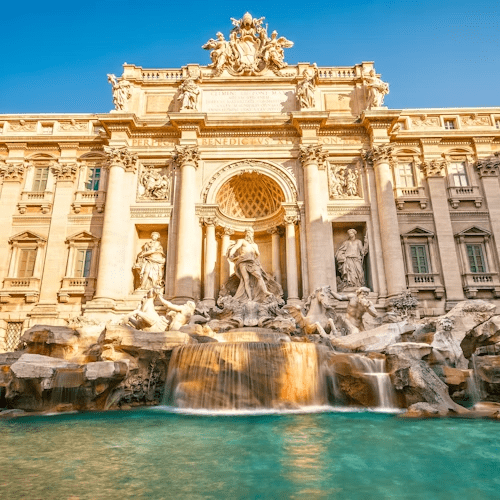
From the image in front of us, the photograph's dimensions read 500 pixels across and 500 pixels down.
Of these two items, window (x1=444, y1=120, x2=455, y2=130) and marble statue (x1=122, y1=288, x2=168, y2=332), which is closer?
marble statue (x1=122, y1=288, x2=168, y2=332)

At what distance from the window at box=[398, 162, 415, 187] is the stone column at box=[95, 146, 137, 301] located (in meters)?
13.9

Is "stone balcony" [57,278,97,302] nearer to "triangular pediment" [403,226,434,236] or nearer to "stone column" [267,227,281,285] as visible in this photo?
"stone column" [267,227,281,285]

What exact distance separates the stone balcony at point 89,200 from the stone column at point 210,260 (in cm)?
550

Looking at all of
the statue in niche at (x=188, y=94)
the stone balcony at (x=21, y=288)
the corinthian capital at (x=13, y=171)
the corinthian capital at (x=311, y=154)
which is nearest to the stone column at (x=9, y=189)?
the corinthian capital at (x=13, y=171)

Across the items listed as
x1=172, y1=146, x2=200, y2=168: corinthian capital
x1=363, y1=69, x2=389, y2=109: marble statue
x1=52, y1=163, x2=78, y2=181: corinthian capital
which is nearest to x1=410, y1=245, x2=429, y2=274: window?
x1=363, y1=69, x2=389, y2=109: marble statue

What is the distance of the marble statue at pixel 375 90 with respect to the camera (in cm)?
1931

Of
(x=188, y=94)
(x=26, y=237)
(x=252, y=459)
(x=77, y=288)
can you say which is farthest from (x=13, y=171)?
(x=252, y=459)

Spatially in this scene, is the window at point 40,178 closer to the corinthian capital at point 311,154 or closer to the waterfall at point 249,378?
the corinthian capital at point 311,154

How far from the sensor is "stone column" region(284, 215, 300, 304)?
17188mm

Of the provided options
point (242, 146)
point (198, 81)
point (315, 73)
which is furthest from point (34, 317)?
point (315, 73)

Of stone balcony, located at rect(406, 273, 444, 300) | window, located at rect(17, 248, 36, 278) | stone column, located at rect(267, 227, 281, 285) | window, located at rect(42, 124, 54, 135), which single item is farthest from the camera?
window, located at rect(42, 124, 54, 135)

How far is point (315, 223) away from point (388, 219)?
3.44 metres

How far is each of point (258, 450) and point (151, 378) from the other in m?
5.93

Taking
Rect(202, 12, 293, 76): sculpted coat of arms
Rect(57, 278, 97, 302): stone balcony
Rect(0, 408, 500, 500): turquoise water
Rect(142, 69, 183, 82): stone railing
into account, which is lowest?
Rect(0, 408, 500, 500): turquoise water
